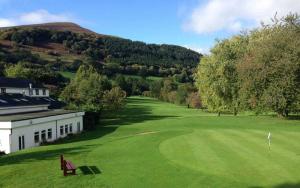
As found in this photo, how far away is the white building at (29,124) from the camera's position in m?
40.2

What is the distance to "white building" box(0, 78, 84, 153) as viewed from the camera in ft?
132

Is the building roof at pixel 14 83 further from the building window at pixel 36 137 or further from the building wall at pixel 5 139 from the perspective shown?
the building wall at pixel 5 139

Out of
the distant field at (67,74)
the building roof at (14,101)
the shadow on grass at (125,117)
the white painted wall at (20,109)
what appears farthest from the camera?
the distant field at (67,74)

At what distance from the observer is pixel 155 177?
20.4m

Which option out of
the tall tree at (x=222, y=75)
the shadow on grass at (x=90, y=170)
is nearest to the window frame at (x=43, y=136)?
the shadow on grass at (x=90, y=170)

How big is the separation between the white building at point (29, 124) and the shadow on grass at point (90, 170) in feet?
63.2

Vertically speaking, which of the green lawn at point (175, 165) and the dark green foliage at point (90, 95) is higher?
the dark green foliage at point (90, 95)

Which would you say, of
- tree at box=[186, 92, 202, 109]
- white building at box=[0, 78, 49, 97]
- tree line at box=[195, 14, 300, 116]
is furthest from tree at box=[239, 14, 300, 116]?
tree at box=[186, 92, 202, 109]

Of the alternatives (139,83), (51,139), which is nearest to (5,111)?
(51,139)

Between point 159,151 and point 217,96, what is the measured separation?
4579 centimetres

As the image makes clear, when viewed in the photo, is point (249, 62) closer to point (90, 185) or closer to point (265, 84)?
point (265, 84)

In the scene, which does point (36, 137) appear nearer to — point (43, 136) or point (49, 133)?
point (43, 136)

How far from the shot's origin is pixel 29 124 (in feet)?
142

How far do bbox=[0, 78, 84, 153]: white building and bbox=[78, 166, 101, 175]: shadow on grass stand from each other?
19.3 metres
